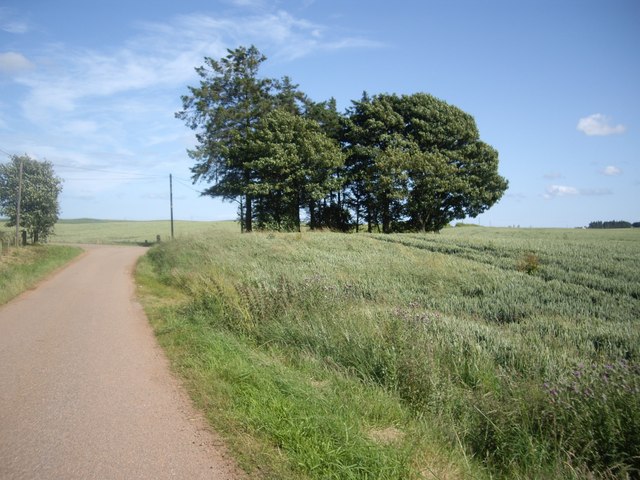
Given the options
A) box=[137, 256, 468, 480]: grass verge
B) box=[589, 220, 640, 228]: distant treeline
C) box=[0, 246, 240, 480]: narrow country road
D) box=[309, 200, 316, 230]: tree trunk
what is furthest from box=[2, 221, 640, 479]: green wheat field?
box=[589, 220, 640, 228]: distant treeline

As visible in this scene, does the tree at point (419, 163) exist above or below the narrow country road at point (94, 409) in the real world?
above

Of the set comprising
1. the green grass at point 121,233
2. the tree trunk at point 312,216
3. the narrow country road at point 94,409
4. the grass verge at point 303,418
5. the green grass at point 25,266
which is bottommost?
the narrow country road at point 94,409

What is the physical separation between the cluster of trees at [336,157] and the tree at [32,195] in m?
13.4

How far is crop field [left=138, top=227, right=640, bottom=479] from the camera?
4.04 meters

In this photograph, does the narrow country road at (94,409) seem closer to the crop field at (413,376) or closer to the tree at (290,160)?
the crop field at (413,376)

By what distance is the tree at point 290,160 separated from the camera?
128 ft

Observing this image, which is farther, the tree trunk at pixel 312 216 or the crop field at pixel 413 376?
the tree trunk at pixel 312 216

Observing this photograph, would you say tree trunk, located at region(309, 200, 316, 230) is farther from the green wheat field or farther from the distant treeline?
the distant treeline

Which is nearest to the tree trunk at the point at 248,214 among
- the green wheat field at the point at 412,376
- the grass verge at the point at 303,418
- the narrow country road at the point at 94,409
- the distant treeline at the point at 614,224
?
the green wheat field at the point at 412,376

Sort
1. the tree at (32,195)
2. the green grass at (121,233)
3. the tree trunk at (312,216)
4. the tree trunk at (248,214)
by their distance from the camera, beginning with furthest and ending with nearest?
the green grass at (121,233) → the tree trunk at (312,216) → the tree trunk at (248,214) → the tree at (32,195)

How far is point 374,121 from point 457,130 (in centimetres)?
886

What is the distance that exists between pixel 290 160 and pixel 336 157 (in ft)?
15.4

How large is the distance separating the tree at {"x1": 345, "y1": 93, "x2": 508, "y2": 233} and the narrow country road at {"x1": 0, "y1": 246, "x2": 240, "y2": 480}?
35.1 m

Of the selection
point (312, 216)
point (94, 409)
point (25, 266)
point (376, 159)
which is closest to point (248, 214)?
point (312, 216)
